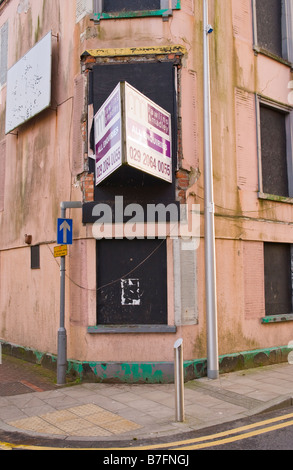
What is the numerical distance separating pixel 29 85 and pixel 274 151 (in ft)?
21.4

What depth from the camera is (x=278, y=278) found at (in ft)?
33.8

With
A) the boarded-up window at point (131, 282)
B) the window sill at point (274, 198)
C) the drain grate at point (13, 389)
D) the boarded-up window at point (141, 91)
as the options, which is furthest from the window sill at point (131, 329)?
the window sill at point (274, 198)

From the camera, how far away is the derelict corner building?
8.21 meters

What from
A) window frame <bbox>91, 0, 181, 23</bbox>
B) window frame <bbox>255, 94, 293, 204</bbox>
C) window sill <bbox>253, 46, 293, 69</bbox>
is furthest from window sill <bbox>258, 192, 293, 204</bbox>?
window frame <bbox>91, 0, 181, 23</bbox>

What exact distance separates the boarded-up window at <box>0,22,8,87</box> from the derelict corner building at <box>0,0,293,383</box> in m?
2.87

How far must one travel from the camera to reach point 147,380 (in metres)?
8.03

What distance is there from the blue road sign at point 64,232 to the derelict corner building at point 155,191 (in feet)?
0.07

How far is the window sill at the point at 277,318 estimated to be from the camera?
377 inches

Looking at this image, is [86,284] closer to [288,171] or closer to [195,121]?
[195,121]

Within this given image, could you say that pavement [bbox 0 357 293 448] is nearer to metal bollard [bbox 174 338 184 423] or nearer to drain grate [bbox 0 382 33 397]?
drain grate [bbox 0 382 33 397]

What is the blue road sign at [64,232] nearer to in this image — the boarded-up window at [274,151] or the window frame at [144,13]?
the window frame at [144,13]

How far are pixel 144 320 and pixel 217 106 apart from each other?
492cm

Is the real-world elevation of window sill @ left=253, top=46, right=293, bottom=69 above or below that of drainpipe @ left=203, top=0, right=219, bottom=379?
above

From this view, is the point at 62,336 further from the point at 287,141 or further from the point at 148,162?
the point at 287,141
